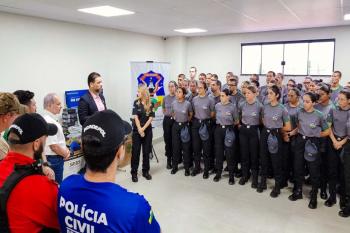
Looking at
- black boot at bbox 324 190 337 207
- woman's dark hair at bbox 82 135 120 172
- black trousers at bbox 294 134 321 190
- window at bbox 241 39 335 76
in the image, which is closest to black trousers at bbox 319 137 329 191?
black trousers at bbox 294 134 321 190

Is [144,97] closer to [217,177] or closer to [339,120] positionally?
[217,177]

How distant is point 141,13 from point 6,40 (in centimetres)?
215

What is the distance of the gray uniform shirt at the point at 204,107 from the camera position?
4699 millimetres

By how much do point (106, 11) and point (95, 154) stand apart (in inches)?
151

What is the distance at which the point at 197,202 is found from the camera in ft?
13.0

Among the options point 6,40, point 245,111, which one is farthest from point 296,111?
point 6,40

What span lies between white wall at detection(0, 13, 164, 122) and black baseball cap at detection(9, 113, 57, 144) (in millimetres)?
3677

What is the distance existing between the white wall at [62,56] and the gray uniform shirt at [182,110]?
216cm

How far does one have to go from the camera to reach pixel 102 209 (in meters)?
1.01

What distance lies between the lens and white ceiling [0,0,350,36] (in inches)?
149

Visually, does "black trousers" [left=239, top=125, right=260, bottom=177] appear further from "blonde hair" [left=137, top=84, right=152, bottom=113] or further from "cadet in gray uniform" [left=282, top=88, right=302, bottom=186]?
"blonde hair" [left=137, top=84, right=152, bottom=113]

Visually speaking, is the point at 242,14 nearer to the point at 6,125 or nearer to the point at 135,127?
the point at 135,127

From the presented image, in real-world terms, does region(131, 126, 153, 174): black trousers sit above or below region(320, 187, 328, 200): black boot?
above

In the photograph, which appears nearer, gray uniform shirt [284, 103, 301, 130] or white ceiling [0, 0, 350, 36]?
white ceiling [0, 0, 350, 36]
